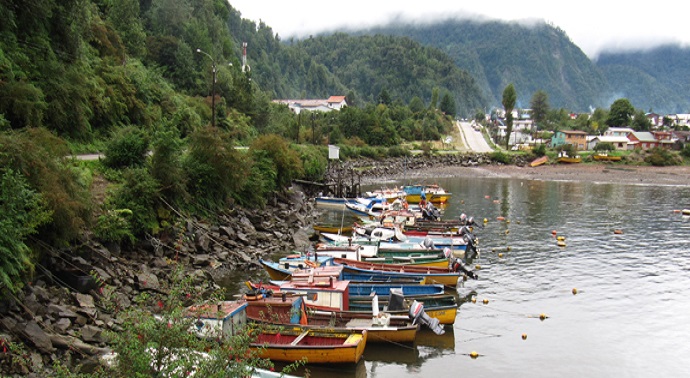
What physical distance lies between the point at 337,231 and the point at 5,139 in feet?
87.7

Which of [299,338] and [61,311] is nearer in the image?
[61,311]

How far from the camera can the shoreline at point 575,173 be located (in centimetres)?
9481

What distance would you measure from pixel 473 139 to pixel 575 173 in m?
53.9

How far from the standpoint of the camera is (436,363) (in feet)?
71.7

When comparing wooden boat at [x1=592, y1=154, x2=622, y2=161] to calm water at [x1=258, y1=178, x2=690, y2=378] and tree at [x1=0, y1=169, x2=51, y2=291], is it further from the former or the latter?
tree at [x1=0, y1=169, x2=51, y2=291]

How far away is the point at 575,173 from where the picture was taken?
343 feet

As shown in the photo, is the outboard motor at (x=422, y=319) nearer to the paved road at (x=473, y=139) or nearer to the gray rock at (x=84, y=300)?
the gray rock at (x=84, y=300)

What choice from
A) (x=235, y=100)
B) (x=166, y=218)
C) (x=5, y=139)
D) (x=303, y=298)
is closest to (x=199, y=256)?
(x=166, y=218)

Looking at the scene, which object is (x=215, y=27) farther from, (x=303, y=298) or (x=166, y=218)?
(x=303, y=298)

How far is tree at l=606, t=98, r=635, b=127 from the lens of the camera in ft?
526

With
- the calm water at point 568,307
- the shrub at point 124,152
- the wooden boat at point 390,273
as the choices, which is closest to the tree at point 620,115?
the calm water at point 568,307

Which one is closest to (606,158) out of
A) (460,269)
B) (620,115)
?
(620,115)

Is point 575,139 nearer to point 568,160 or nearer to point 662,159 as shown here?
point 568,160

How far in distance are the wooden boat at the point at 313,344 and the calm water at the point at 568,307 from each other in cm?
65
